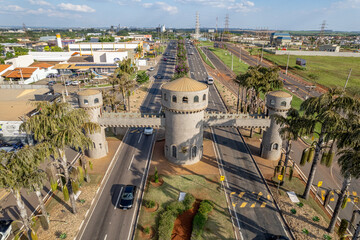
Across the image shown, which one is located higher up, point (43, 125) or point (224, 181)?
point (43, 125)

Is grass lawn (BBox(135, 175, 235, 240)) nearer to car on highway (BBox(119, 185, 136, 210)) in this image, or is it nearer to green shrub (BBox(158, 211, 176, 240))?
green shrub (BBox(158, 211, 176, 240))

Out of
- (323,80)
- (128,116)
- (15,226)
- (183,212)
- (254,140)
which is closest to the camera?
(15,226)

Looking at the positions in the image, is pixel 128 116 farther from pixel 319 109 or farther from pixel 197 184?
pixel 319 109

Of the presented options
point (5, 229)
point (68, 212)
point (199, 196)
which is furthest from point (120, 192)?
point (5, 229)

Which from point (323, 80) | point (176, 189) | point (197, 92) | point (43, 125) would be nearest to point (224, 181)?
point (176, 189)

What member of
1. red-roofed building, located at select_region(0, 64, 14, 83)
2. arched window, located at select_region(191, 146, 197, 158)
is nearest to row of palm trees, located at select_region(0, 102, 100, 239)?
arched window, located at select_region(191, 146, 197, 158)

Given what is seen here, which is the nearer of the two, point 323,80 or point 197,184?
point 197,184
